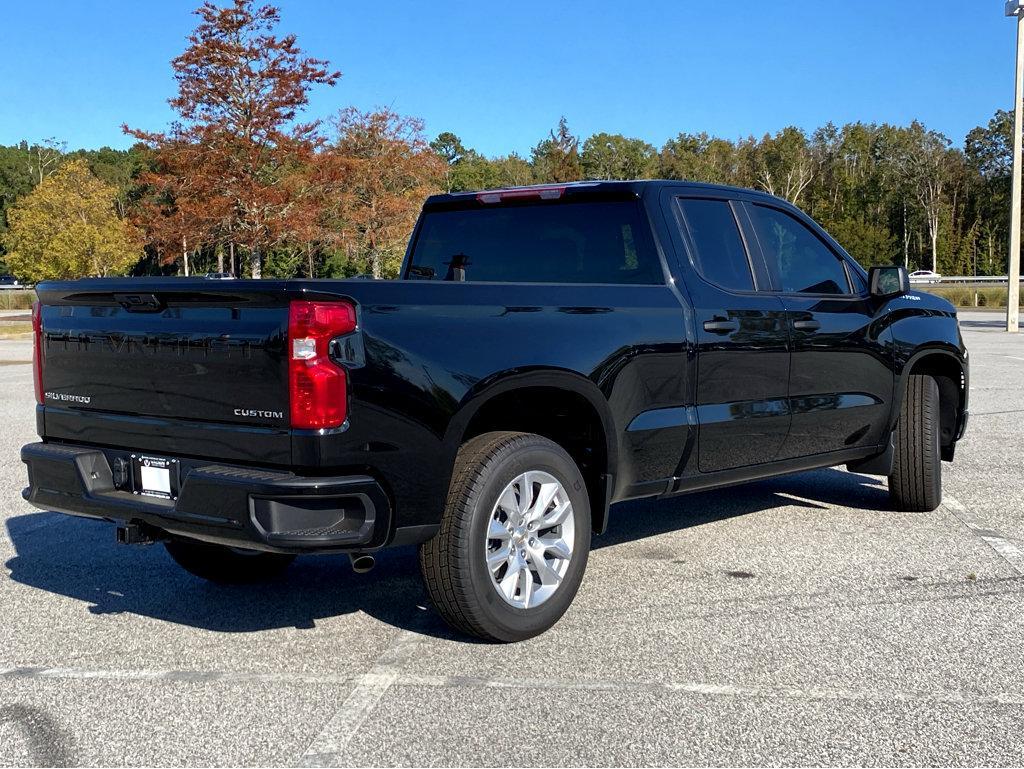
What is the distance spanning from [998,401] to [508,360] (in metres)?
10.0

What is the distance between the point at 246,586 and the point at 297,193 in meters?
34.3

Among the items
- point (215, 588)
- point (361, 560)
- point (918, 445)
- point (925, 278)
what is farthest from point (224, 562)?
point (925, 278)

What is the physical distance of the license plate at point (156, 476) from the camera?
4.17m

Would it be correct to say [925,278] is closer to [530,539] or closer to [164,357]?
[530,539]

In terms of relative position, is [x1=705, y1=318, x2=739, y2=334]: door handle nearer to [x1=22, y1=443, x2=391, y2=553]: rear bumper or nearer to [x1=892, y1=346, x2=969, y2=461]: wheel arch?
[x1=892, y1=346, x2=969, y2=461]: wheel arch

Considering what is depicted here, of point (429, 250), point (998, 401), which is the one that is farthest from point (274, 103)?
point (429, 250)

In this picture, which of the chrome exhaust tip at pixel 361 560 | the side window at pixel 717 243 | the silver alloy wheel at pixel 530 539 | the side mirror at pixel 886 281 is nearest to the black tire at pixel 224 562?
the chrome exhaust tip at pixel 361 560

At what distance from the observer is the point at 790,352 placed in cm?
577

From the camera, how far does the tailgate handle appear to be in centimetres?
420

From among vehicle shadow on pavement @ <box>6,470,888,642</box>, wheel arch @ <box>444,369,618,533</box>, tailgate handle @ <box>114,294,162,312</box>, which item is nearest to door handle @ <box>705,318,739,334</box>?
wheel arch @ <box>444,369,618,533</box>

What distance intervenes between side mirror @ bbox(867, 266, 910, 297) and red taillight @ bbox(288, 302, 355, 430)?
3636mm

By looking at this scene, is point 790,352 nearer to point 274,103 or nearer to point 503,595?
point 503,595

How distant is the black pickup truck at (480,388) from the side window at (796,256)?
0.02 m

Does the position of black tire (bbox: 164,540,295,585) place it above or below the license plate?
below
